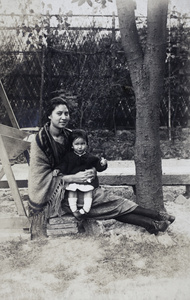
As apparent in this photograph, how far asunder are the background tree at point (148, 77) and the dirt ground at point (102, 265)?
0.47 metres

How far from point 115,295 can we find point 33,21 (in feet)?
9.07

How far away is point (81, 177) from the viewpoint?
9.41ft

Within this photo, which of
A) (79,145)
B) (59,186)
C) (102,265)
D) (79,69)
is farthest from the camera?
(79,69)

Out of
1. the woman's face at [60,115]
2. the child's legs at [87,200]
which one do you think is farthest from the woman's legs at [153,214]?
the woman's face at [60,115]

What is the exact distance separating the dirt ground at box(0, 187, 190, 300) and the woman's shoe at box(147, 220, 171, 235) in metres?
0.05

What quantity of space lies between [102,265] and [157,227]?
0.66 meters

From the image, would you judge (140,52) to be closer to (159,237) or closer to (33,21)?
(33,21)

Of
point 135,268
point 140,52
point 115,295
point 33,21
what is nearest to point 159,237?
point 135,268

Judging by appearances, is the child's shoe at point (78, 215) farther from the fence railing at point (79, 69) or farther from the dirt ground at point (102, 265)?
the fence railing at point (79, 69)

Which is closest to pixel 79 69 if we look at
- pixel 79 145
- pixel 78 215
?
pixel 79 145

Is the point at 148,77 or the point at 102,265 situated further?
the point at 148,77

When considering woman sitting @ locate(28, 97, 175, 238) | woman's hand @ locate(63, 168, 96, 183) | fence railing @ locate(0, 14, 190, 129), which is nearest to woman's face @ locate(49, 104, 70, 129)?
woman sitting @ locate(28, 97, 175, 238)

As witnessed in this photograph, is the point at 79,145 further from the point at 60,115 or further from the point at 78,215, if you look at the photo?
the point at 78,215

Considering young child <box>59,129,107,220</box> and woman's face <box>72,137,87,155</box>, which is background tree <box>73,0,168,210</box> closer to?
young child <box>59,129,107,220</box>
